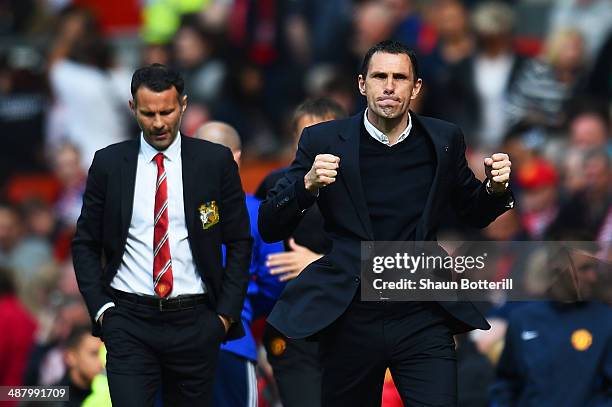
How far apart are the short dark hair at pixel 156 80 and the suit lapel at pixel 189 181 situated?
0.32 metres

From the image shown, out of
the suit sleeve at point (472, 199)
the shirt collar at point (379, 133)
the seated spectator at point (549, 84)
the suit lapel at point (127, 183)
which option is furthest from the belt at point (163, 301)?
the seated spectator at point (549, 84)

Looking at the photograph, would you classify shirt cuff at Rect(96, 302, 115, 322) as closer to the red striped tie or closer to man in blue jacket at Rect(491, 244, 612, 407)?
the red striped tie

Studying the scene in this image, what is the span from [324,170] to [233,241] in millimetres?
1209

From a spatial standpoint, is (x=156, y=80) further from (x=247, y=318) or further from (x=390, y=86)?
(x=247, y=318)

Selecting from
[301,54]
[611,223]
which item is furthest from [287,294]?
[301,54]

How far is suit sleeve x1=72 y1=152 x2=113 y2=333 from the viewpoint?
802 cm

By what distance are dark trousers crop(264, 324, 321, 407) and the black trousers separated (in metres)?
1.12

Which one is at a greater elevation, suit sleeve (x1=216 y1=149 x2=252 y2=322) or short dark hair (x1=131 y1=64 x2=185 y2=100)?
short dark hair (x1=131 y1=64 x2=185 y2=100)

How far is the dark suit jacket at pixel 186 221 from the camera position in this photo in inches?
316

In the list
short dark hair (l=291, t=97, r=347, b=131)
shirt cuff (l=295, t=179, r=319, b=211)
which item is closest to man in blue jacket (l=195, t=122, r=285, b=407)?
short dark hair (l=291, t=97, r=347, b=131)

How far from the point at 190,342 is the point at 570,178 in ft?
20.5

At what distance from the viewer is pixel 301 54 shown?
16.5m

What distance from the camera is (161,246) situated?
314 inches

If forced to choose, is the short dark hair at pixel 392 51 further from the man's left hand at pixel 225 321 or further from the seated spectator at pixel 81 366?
the seated spectator at pixel 81 366
